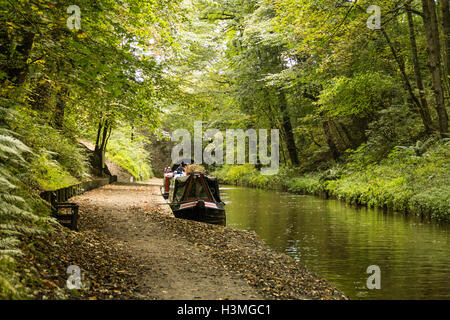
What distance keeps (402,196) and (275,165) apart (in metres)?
19.7

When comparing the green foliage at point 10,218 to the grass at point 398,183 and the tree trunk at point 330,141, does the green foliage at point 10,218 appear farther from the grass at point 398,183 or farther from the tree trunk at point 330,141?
the tree trunk at point 330,141

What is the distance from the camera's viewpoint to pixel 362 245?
389 inches

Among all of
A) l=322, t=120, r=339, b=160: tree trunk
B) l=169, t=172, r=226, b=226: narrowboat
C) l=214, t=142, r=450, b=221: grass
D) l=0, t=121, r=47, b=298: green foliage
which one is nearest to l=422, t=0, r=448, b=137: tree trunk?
l=214, t=142, r=450, b=221: grass

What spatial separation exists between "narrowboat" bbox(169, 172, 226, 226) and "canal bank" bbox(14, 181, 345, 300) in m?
2.77

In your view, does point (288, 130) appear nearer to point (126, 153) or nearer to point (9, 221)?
point (126, 153)

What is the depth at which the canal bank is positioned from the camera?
16.3ft

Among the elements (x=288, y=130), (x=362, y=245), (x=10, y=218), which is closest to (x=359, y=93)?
(x=288, y=130)

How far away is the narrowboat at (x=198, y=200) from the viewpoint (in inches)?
500

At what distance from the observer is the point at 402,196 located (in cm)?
1448

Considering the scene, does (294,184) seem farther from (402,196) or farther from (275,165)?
(402,196)

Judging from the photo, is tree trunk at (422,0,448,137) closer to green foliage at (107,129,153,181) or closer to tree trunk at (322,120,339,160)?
tree trunk at (322,120,339,160)

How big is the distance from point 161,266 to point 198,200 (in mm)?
6373

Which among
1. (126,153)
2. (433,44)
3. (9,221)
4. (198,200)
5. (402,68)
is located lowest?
(198,200)

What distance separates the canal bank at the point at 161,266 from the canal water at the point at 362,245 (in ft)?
2.95
